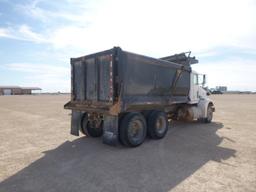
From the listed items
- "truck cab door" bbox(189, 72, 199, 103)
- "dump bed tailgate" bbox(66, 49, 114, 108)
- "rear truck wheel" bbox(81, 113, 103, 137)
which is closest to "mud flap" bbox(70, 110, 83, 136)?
"rear truck wheel" bbox(81, 113, 103, 137)

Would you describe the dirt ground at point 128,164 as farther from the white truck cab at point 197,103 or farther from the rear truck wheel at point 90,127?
the white truck cab at point 197,103

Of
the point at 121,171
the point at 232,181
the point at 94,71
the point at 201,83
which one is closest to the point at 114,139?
the point at 121,171

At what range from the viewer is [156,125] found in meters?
8.35

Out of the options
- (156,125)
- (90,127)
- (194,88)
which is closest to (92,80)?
(90,127)

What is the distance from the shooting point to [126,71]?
7.05 m

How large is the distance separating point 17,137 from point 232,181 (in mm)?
7650

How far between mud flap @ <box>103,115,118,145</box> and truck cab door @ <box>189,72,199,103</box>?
533 cm

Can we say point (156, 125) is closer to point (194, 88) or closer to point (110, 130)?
point (110, 130)

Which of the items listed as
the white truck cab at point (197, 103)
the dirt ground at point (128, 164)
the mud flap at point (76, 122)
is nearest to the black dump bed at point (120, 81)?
the mud flap at point (76, 122)

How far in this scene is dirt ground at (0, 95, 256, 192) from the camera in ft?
14.4

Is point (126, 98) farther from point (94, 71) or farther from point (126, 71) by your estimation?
point (94, 71)

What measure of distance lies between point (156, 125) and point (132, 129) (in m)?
1.22

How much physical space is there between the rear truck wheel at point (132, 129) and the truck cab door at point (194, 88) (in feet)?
13.8

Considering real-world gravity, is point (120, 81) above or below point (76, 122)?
above
